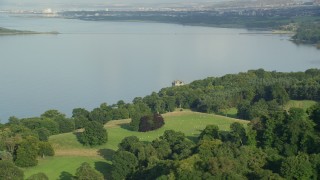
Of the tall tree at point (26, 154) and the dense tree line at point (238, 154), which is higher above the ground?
the dense tree line at point (238, 154)

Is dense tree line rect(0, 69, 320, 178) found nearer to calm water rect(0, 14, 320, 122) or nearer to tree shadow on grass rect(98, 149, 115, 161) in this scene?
tree shadow on grass rect(98, 149, 115, 161)

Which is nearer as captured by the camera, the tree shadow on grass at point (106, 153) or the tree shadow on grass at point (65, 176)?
the tree shadow on grass at point (65, 176)

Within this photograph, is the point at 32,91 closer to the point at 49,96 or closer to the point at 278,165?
the point at 49,96

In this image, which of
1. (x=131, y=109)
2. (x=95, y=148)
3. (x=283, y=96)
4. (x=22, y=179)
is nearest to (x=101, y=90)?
(x=131, y=109)

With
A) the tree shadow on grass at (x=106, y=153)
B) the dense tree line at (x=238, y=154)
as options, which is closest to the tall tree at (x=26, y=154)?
the tree shadow on grass at (x=106, y=153)

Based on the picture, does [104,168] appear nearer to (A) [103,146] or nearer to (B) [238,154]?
(A) [103,146]

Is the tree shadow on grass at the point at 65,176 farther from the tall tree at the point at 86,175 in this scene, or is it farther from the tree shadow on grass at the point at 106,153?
the tree shadow on grass at the point at 106,153

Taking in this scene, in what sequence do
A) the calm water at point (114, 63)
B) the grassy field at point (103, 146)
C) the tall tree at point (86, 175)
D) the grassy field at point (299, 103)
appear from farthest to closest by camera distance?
1. the calm water at point (114, 63)
2. the grassy field at point (299, 103)
3. the grassy field at point (103, 146)
4. the tall tree at point (86, 175)

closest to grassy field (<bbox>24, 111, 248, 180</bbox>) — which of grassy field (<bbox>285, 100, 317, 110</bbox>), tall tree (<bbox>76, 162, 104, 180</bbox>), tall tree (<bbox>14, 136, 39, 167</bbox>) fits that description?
tall tree (<bbox>14, 136, 39, 167</bbox>)

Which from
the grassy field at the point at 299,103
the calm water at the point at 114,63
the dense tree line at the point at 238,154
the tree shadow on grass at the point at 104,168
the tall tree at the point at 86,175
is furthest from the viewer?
the calm water at the point at 114,63
